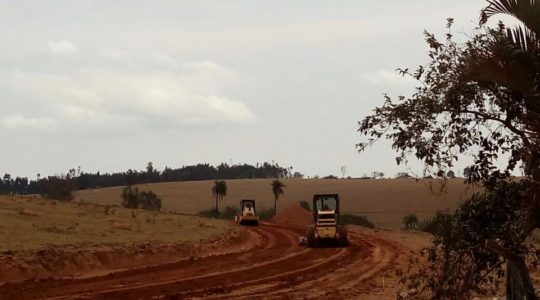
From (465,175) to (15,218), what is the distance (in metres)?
26.6

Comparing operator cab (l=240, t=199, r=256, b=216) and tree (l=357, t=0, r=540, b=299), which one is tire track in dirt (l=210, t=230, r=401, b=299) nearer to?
tree (l=357, t=0, r=540, b=299)

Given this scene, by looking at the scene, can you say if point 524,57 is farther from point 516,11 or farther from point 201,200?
point 201,200

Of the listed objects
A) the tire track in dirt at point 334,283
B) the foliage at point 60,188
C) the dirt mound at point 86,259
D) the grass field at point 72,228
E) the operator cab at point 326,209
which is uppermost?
the foliage at point 60,188

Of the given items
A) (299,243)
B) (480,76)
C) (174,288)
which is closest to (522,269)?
(480,76)

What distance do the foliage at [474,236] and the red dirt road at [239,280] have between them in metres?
7.72

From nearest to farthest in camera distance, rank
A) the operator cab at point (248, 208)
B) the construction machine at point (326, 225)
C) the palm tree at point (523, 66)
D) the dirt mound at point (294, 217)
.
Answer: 1. the palm tree at point (523, 66)
2. the construction machine at point (326, 225)
3. the operator cab at point (248, 208)
4. the dirt mound at point (294, 217)

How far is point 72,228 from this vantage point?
2809 cm

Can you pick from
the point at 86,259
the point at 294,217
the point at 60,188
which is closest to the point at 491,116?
the point at 86,259

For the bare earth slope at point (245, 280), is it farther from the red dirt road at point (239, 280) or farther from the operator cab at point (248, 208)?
the operator cab at point (248, 208)

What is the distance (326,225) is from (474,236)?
23.4 metres

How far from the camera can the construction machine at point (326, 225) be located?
1204 inches

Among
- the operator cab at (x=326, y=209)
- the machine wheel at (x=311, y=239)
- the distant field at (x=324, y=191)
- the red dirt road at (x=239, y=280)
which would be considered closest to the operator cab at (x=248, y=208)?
the operator cab at (x=326, y=209)

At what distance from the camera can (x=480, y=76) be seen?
6.27 m

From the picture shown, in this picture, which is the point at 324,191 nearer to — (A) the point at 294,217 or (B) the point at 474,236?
(A) the point at 294,217
